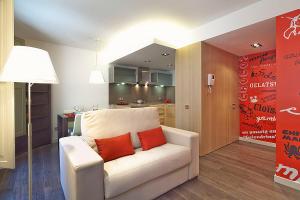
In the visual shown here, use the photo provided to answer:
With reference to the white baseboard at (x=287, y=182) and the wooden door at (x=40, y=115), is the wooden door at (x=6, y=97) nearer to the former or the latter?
the wooden door at (x=40, y=115)

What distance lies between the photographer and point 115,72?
4668mm

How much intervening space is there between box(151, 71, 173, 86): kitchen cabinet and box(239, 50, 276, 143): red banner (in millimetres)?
2677

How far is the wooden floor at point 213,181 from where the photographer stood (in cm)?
181

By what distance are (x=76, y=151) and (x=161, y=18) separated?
93.3 inches

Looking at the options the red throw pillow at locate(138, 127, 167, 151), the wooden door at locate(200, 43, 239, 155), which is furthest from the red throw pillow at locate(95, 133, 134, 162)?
the wooden door at locate(200, 43, 239, 155)

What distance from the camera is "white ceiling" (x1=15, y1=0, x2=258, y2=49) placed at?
2195mm

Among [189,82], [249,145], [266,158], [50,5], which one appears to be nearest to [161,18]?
[189,82]

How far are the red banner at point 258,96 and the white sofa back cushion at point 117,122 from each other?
275cm

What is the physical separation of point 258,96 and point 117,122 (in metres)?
3.44

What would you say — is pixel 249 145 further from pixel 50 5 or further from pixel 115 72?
pixel 50 5

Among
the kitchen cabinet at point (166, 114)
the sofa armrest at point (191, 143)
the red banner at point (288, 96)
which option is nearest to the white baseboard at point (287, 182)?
the red banner at point (288, 96)

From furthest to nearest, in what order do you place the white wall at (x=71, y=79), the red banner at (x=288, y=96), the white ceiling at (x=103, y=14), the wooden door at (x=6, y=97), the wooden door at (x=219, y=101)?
the white wall at (x=71, y=79), the wooden door at (x=219, y=101), the white ceiling at (x=103, y=14), the red banner at (x=288, y=96), the wooden door at (x=6, y=97)

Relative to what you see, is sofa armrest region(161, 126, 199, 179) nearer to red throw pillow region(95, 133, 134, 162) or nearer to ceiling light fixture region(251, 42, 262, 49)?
red throw pillow region(95, 133, 134, 162)

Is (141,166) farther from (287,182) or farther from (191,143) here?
(287,182)
